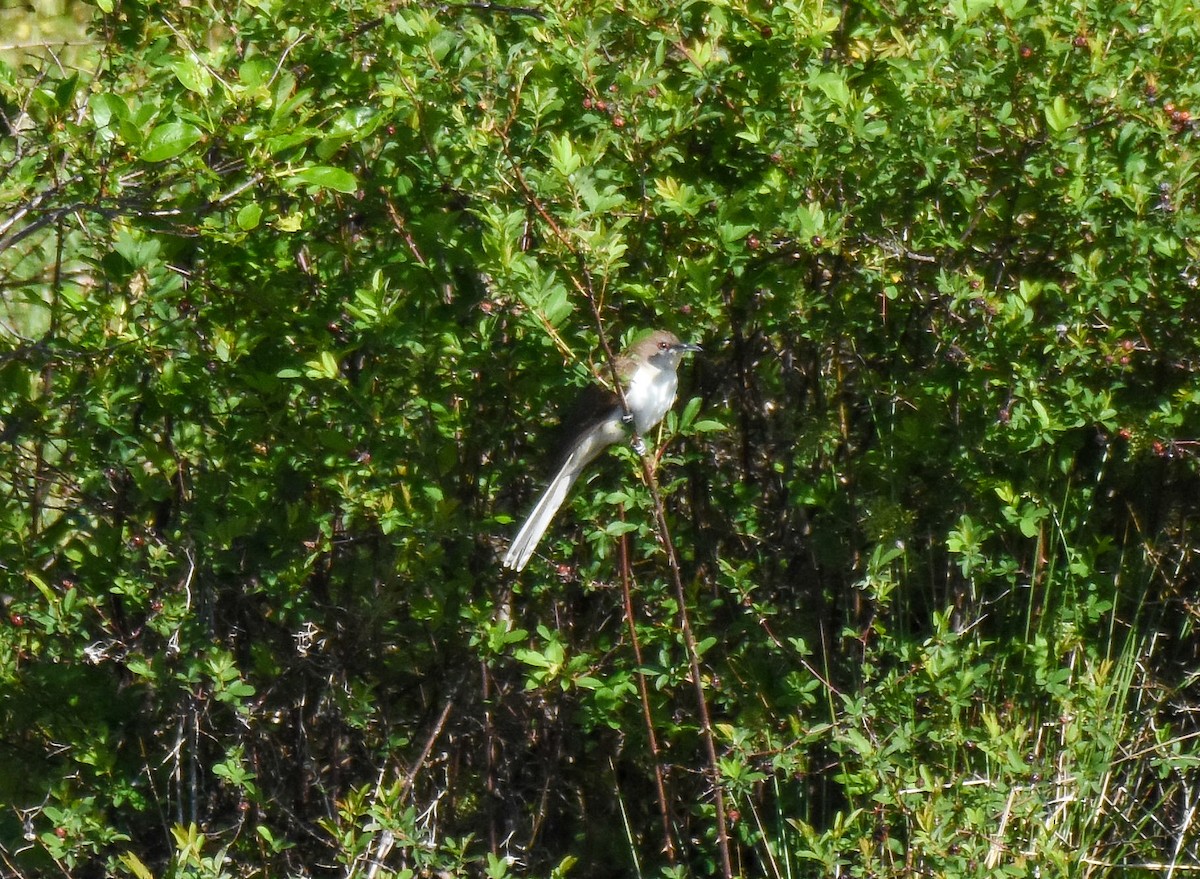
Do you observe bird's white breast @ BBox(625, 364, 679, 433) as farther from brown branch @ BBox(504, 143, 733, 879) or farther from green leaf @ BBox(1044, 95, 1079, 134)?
green leaf @ BBox(1044, 95, 1079, 134)

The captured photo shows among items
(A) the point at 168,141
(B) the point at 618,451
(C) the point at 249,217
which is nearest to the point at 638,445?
(B) the point at 618,451

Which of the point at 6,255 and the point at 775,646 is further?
the point at 6,255

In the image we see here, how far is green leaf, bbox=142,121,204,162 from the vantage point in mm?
3326

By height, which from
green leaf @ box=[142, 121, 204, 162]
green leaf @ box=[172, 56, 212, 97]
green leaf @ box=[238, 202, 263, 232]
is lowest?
green leaf @ box=[238, 202, 263, 232]

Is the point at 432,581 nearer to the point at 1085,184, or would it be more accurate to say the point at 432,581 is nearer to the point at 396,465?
the point at 396,465

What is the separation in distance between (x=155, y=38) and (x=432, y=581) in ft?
6.41

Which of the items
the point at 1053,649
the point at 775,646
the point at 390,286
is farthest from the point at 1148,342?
the point at 390,286

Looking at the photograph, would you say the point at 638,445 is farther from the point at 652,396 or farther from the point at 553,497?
the point at 652,396

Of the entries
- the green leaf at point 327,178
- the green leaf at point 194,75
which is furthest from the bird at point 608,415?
the green leaf at point 194,75

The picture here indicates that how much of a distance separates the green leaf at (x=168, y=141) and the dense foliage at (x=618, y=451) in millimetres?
187

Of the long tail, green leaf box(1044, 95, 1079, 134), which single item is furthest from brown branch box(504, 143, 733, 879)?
green leaf box(1044, 95, 1079, 134)

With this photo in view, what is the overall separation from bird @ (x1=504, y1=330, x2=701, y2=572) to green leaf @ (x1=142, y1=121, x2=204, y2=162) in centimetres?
138

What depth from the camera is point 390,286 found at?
4.37 metres

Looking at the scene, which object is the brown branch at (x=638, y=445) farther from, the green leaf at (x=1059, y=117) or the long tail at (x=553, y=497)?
the green leaf at (x=1059, y=117)
